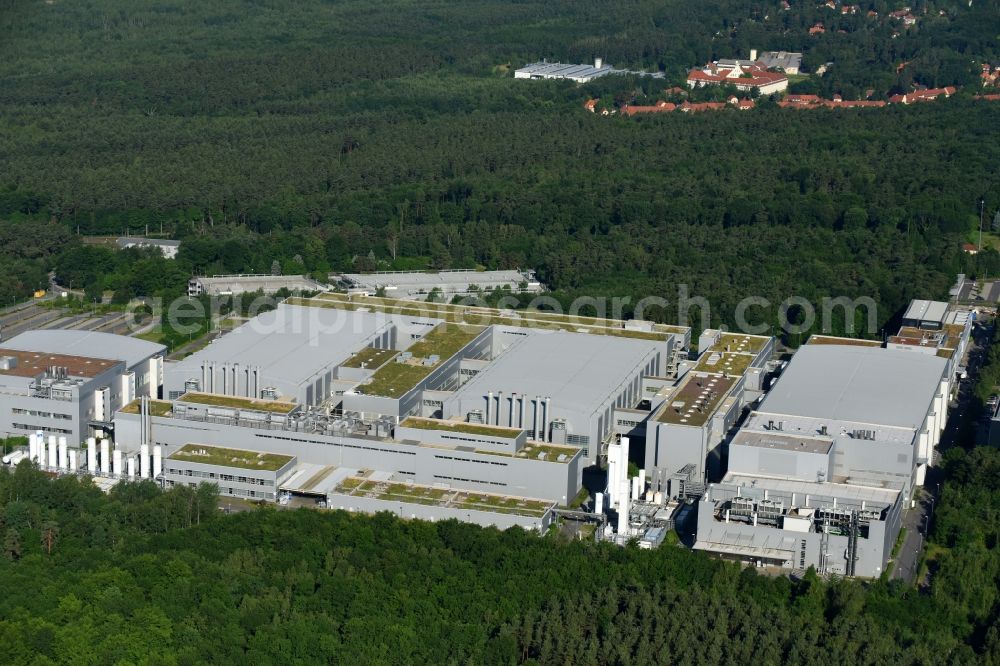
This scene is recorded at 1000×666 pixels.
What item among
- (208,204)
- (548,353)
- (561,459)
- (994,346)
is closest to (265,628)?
(561,459)

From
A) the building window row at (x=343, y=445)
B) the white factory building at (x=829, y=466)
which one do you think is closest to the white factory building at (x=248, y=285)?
the building window row at (x=343, y=445)

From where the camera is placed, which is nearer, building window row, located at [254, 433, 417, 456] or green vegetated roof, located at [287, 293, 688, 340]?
building window row, located at [254, 433, 417, 456]

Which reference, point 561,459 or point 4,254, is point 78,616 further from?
point 4,254

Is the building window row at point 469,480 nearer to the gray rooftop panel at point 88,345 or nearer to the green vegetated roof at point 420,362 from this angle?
the green vegetated roof at point 420,362

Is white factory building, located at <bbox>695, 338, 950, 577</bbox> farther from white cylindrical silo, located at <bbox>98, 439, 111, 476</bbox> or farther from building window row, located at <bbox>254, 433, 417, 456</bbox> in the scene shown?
white cylindrical silo, located at <bbox>98, 439, 111, 476</bbox>

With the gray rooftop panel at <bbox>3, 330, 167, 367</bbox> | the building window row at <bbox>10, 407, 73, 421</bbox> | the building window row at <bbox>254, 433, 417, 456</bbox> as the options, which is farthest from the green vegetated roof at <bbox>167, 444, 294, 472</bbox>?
the gray rooftop panel at <bbox>3, 330, 167, 367</bbox>

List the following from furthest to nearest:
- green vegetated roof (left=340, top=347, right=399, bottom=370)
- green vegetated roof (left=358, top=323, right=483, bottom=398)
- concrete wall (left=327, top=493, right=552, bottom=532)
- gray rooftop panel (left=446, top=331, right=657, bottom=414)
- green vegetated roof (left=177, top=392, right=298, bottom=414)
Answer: green vegetated roof (left=340, top=347, right=399, bottom=370) < green vegetated roof (left=358, top=323, right=483, bottom=398) < gray rooftop panel (left=446, top=331, right=657, bottom=414) < green vegetated roof (left=177, top=392, right=298, bottom=414) < concrete wall (left=327, top=493, right=552, bottom=532)
